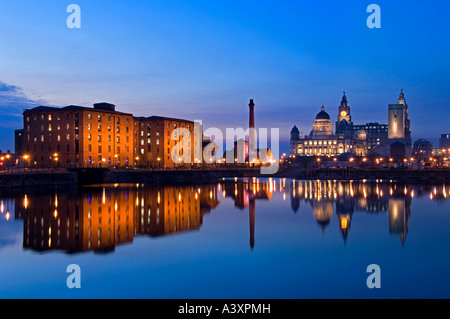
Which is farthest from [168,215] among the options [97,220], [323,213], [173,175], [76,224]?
[173,175]

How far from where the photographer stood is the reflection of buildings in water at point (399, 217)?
93.4ft

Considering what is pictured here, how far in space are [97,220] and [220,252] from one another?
1410cm

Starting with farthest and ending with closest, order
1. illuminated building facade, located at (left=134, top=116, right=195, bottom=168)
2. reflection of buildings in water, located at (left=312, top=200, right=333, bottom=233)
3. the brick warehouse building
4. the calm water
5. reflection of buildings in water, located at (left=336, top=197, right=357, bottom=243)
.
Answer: illuminated building facade, located at (left=134, top=116, right=195, bottom=168) → the brick warehouse building → reflection of buildings in water, located at (left=312, top=200, right=333, bottom=233) → reflection of buildings in water, located at (left=336, top=197, right=357, bottom=243) → the calm water

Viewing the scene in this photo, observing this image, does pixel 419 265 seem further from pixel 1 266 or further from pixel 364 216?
pixel 1 266

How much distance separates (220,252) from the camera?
22016mm

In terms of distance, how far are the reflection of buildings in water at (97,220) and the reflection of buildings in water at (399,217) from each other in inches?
599

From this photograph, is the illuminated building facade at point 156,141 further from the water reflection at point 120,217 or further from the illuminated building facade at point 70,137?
the water reflection at point 120,217

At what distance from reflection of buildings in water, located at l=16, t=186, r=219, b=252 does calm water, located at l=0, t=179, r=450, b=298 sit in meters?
0.10

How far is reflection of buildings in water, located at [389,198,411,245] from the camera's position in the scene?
28.5 meters

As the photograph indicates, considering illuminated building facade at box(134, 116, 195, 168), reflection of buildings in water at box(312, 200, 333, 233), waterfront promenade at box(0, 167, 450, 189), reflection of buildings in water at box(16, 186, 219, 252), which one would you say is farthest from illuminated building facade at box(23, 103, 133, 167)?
reflection of buildings in water at box(312, 200, 333, 233)

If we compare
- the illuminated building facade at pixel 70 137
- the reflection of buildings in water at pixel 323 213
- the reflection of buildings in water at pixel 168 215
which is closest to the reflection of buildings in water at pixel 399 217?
the reflection of buildings in water at pixel 323 213

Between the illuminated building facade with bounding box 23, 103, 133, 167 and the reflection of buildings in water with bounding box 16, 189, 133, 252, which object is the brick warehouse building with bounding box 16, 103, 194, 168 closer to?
the illuminated building facade with bounding box 23, 103, 133, 167
